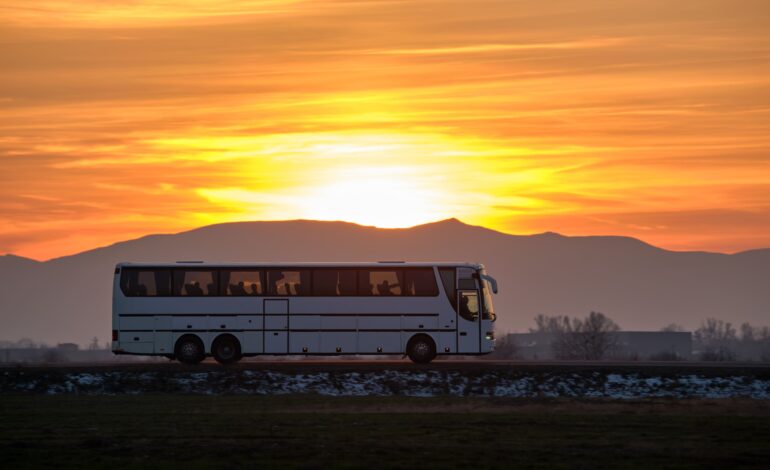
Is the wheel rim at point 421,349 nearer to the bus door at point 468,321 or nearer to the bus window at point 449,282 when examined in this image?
the bus door at point 468,321

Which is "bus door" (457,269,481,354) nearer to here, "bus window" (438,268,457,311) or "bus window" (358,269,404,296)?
"bus window" (438,268,457,311)

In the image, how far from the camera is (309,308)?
51.5m

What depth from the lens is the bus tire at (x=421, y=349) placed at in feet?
169

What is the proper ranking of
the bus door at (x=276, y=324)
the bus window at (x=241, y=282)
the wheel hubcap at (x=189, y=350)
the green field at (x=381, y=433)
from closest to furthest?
the green field at (x=381, y=433) < the bus window at (x=241, y=282) < the bus door at (x=276, y=324) < the wheel hubcap at (x=189, y=350)

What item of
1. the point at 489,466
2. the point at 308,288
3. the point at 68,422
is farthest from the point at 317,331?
the point at 489,466

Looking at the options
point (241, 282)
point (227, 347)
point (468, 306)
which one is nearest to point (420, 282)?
point (468, 306)

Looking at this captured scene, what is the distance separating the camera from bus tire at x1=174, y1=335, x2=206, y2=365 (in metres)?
51.7

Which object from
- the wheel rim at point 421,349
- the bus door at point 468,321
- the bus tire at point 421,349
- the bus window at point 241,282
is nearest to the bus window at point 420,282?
the bus door at point 468,321

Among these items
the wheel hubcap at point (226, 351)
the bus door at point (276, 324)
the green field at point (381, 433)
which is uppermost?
the bus door at point (276, 324)

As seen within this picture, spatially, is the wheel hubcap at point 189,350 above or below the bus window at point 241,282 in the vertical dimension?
below

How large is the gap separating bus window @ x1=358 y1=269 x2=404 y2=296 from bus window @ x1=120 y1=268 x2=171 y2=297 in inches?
289

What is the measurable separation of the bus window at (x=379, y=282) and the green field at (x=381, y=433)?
906 cm

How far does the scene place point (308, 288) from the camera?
5150 centimetres

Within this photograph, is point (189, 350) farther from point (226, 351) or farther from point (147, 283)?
point (147, 283)
